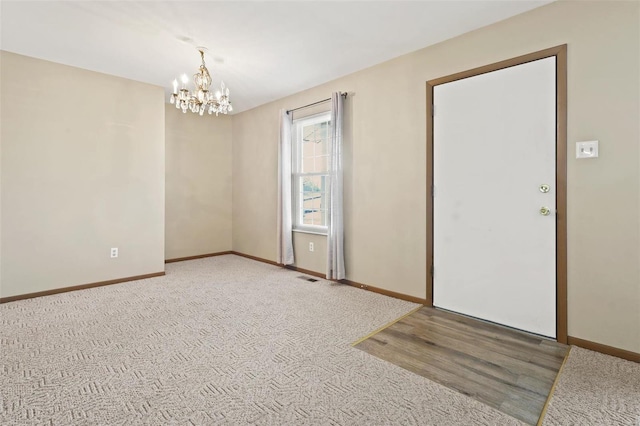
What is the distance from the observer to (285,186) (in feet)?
15.3

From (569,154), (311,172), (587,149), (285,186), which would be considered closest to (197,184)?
(285,186)

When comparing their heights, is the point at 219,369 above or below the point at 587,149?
below

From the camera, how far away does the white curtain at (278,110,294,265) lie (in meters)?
4.68

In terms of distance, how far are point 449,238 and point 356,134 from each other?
5.47 ft

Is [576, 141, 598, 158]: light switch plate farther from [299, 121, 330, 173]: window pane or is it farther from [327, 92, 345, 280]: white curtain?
[299, 121, 330, 173]: window pane

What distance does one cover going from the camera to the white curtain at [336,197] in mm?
3908

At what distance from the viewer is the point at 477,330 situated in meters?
2.64

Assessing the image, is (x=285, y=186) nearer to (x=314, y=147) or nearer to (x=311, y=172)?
(x=311, y=172)

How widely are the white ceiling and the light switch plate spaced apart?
1.15 metres

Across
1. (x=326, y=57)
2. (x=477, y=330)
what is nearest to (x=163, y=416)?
(x=477, y=330)

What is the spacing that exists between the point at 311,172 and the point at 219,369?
10.3 ft

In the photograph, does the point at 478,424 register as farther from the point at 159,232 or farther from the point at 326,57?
the point at 159,232

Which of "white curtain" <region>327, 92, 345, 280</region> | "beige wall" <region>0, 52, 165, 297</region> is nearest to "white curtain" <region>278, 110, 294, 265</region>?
"white curtain" <region>327, 92, 345, 280</region>

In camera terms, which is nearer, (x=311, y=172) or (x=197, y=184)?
(x=311, y=172)
